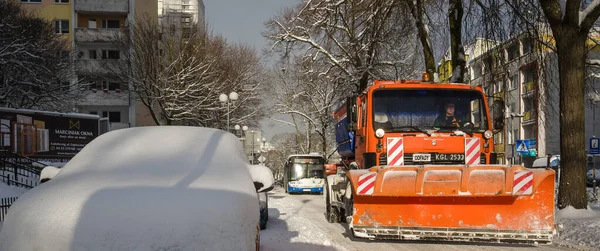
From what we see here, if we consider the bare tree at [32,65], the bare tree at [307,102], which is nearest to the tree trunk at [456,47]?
the bare tree at [32,65]

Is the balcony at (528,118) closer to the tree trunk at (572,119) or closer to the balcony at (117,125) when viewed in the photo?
the balcony at (117,125)

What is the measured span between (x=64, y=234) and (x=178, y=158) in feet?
5.23

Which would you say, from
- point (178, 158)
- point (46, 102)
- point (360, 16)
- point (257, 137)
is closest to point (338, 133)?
point (360, 16)

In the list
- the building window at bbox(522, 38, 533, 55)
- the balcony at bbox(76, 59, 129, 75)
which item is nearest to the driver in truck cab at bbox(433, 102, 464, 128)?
the building window at bbox(522, 38, 533, 55)

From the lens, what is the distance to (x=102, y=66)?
134 ft

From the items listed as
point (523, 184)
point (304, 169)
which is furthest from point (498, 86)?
point (304, 169)

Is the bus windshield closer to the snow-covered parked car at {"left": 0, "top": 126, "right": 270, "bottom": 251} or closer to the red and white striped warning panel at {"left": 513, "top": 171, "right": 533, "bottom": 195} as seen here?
the red and white striped warning panel at {"left": 513, "top": 171, "right": 533, "bottom": 195}

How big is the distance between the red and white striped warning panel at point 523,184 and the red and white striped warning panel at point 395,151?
91.4 inches

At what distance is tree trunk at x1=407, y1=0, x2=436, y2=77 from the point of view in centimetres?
1765

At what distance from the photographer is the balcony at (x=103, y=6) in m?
49.3

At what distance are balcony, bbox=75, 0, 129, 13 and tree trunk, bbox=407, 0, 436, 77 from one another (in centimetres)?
3541

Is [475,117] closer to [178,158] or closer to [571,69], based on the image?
[571,69]

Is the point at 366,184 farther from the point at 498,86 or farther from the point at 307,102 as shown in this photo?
the point at 307,102

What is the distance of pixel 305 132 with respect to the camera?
52312mm
